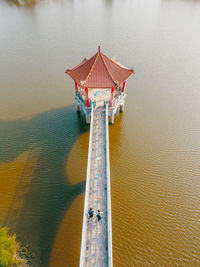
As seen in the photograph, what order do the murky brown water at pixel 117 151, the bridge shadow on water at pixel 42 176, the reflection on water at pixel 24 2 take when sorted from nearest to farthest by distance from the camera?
the murky brown water at pixel 117 151 → the bridge shadow on water at pixel 42 176 → the reflection on water at pixel 24 2

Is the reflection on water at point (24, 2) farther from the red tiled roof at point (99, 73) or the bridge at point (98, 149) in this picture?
the red tiled roof at point (99, 73)

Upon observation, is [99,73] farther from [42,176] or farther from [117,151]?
[42,176]

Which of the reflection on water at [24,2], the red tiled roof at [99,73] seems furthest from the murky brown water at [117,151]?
the reflection on water at [24,2]

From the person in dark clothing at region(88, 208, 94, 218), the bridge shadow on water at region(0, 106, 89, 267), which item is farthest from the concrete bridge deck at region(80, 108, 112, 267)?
the bridge shadow on water at region(0, 106, 89, 267)

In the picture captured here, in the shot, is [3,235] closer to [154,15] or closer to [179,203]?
[179,203]

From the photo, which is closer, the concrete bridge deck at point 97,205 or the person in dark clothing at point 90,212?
the concrete bridge deck at point 97,205

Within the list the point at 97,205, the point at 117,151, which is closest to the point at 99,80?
the point at 117,151

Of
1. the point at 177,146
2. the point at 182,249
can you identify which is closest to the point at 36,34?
the point at 177,146

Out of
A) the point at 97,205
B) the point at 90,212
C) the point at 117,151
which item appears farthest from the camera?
the point at 117,151
